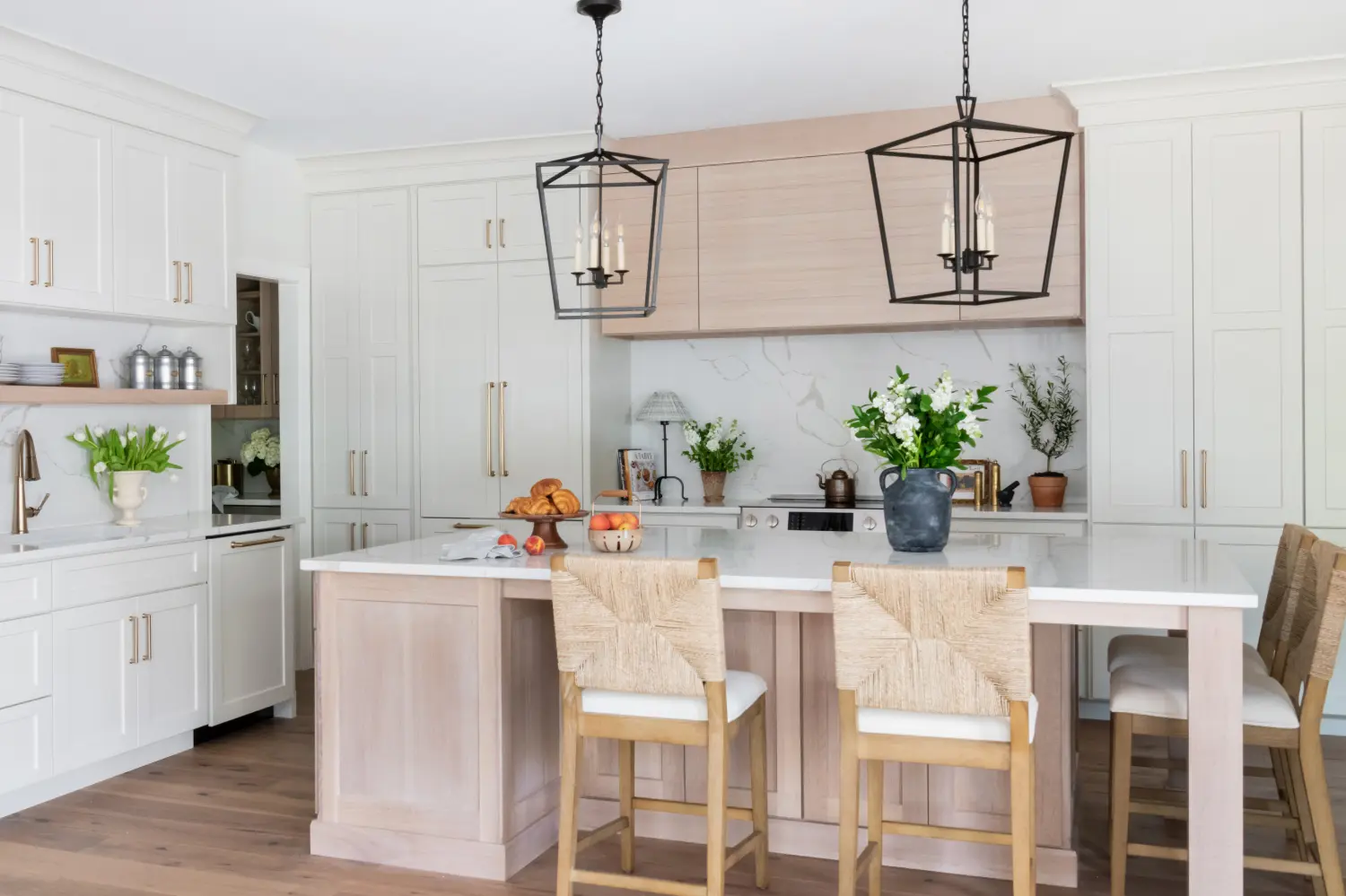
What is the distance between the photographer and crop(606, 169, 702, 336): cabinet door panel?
519 cm

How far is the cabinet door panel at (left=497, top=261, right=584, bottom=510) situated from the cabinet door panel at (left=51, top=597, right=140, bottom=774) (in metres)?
1.84

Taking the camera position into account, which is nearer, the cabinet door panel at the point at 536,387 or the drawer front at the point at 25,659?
the drawer front at the point at 25,659

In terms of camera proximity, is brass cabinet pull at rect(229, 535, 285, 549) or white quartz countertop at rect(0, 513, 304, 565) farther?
brass cabinet pull at rect(229, 535, 285, 549)

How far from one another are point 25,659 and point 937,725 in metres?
2.89

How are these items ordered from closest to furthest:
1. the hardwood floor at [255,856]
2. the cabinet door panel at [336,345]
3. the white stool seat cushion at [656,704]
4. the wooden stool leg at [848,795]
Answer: the wooden stool leg at [848,795], the white stool seat cushion at [656,704], the hardwood floor at [255,856], the cabinet door panel at [336,345]

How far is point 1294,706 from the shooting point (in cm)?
271

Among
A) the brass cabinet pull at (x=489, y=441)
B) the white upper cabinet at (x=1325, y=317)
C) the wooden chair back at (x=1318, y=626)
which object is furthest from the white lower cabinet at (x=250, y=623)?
the white upper cabinet at (x=1325, y=317)

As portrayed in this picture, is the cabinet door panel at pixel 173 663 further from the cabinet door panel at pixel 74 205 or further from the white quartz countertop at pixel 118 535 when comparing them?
the cabinet door panel at pixel 74 205

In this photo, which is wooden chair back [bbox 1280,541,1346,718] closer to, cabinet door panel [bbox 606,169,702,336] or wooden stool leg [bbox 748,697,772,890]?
wooden stool leg [bbox 748,697,772,890]

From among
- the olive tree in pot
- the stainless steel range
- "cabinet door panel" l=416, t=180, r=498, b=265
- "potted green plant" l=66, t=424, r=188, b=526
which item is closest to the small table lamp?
the stainless steel range

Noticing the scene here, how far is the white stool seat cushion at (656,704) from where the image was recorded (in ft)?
8.47

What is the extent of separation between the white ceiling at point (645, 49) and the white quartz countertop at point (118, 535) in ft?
5.66

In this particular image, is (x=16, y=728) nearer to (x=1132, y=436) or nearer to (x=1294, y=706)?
(x=1294, y=706)

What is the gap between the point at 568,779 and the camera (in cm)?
266
